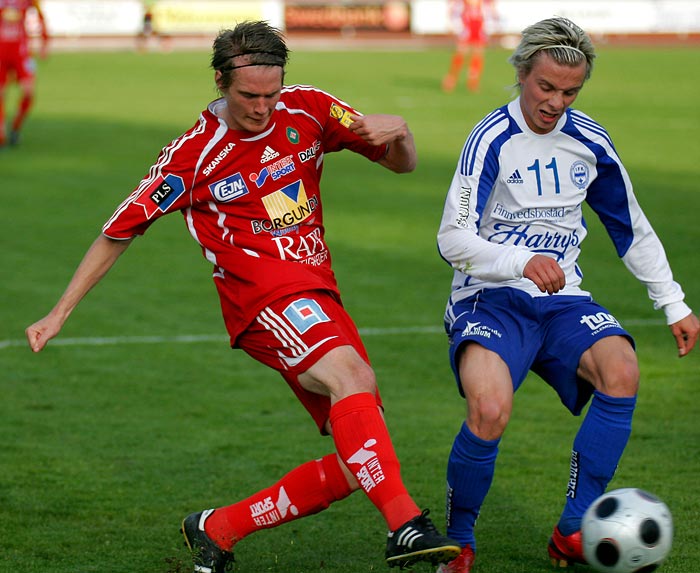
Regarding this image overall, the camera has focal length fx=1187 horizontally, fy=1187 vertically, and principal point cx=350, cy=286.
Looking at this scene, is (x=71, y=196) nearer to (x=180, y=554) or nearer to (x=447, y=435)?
(x=447, y=435)

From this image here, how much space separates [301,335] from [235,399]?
2715mm

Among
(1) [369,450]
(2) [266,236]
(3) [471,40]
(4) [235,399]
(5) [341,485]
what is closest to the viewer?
(1) [369,450]

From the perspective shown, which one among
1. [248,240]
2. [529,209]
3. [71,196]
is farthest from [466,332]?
[71,196]

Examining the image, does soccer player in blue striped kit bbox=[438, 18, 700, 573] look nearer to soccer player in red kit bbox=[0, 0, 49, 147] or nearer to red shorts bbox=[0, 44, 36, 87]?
soccer player in red kit bbox=[0, 0, 49, 147]

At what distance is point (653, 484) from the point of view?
17.4 feet

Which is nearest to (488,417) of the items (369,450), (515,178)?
(369,450)

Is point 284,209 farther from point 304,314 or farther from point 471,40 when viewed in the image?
point 471,40

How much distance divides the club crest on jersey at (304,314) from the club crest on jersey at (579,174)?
109cm

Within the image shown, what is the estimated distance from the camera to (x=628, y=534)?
382cm

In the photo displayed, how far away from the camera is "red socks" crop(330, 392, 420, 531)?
12.9ft

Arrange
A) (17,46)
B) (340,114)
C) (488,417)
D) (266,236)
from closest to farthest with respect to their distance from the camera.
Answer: (488,417)
(266,236)
(340,114)
(17,46)

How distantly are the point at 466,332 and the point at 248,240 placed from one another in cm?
87

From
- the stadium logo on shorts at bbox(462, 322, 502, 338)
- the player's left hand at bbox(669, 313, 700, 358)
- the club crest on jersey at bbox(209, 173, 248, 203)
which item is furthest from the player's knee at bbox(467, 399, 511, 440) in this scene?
the club crest on jersey at bbox(209, 173, 248, 203)

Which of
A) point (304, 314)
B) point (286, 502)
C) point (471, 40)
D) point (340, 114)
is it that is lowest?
point (471, 40)
